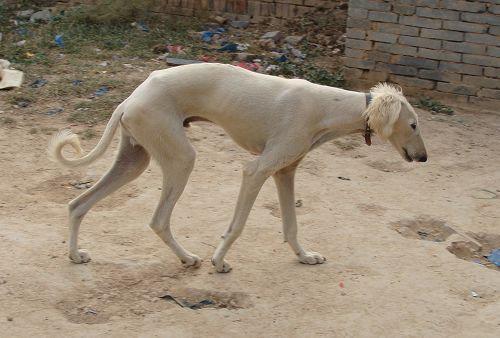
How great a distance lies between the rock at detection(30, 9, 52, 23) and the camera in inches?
395

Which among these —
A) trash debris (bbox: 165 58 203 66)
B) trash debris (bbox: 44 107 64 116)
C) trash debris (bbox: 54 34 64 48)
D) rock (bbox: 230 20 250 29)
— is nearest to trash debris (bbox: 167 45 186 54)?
trash debris (bbox: 165 58 203 66)

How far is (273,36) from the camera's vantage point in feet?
32.2

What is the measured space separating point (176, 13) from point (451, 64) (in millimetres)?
3843

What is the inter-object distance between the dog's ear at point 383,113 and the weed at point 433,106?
3.94 metres

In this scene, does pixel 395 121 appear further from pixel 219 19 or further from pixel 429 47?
pixel 219 19

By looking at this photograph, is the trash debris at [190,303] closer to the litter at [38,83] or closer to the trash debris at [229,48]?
the litter at [38,83]

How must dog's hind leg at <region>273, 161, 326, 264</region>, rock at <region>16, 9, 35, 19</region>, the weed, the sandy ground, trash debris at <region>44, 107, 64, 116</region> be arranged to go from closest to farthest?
the sandy ground → dog's hind leg at <region>273, 161, 326, 264</region> → trash debris at <region>44, 107, 64, 116</region> → the weed → rock at <region>16, 9, 35, 19</region>

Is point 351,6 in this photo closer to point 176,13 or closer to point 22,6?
point 176,13

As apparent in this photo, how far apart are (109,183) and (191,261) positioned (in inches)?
29.7

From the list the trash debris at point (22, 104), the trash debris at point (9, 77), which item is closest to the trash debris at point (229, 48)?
the trash debris at point (9, 77)

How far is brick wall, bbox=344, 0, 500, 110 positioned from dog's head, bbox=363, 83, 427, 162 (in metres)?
3.93

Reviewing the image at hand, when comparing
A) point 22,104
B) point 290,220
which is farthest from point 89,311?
point 22,104

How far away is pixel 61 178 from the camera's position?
6.49 m

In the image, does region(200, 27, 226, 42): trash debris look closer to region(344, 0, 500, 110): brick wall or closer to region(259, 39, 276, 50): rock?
region(259, 39, 276, 50): rock
